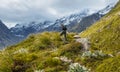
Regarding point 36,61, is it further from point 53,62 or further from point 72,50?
point 72,50

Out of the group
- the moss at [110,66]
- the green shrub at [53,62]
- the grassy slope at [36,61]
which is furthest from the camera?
the green shrub at [53,62]

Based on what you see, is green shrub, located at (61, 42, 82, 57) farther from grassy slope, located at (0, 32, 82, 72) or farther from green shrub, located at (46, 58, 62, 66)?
green shrub, located at (46, 58, 62, 66)

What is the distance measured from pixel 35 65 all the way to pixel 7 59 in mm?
4976

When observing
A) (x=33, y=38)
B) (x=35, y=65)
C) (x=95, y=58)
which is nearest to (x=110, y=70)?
(x=95, y=58)

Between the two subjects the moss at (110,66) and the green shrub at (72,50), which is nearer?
the moss at (110,66)

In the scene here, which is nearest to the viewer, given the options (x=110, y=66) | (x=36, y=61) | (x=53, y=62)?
(x=110, y=66)

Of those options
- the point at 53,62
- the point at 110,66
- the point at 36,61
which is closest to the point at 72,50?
the point at 53,62

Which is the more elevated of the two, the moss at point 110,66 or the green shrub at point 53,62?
the green shrub at point 53,62

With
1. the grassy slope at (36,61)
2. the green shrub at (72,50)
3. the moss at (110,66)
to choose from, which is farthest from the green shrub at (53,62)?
the moss at (110,66)

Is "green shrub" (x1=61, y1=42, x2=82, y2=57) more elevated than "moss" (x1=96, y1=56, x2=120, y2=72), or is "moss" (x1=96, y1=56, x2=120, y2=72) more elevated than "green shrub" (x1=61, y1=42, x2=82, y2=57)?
"green shrub" (x1=61, y1=42, x2=82, y2=57)

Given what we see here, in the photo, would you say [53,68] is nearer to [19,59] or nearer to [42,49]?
[19,59]

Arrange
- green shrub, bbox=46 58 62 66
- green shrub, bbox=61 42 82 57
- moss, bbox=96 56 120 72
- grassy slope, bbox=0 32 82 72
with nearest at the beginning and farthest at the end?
moss, bbox=96 56 120 72 < grassy slope, bbox=0 32 82 72 < green shrub, bbox=46 58 62 66 < green shrub, bbox=61 42 82 57

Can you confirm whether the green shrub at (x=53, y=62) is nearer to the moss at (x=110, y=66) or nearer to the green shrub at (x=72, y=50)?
the green shrub at (x=72, y=50)

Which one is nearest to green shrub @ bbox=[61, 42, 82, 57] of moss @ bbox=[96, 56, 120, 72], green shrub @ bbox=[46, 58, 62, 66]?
green shrub @ bbox=[46, 58, 62, 66]
